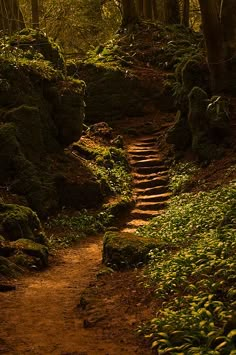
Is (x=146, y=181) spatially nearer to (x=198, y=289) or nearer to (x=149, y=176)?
(x=149, y=176)

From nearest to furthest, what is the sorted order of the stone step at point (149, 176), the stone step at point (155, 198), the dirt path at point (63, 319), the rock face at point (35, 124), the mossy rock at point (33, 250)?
the dirt path at point (63, 319) → the mossy rock at point (33, 250) → the rock face at point (35, 124) → the stone step at point (155, 198) → the stone step at point (149, 176)

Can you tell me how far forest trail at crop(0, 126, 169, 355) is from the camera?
17.4 feet

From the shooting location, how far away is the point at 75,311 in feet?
22.4

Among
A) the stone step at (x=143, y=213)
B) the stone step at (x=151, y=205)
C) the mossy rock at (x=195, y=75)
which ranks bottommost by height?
the stone step at (x=143, y=213)

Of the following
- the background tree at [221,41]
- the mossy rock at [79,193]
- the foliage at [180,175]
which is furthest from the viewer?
the foliage at [180,175]

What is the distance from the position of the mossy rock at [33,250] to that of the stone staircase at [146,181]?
146 inches

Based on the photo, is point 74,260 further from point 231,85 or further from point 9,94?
point 231,85

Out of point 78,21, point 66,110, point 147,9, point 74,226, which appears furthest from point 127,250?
point 147,9

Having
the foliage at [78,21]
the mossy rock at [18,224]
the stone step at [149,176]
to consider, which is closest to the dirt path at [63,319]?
the mossy rock at [18,224]

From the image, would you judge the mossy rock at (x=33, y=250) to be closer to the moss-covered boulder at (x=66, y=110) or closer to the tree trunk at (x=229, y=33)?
the moss-covered boulder at (x=66, y=110)

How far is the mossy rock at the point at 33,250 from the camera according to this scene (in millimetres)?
9523

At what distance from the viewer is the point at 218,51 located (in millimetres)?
14852

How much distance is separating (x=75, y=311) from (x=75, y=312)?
2.2 inches

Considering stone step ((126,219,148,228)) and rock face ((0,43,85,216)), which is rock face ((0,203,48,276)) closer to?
rock face ((0,43,85,216))
